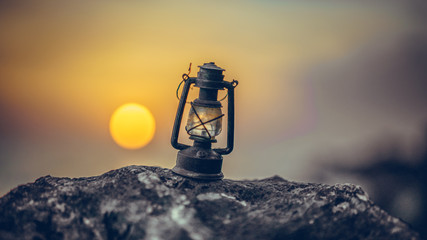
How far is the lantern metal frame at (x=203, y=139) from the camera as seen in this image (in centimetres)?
340

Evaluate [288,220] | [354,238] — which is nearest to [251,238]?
[288,220]

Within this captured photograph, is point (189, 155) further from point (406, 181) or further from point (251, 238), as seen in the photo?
point (406, 181)

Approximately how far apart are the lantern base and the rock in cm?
24

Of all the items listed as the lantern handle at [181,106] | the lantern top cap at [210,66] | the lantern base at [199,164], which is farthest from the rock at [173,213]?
the lantern top cap at [210,66]

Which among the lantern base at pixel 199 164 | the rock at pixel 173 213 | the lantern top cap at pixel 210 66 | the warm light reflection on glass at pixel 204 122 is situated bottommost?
the rock at pixel 173 213

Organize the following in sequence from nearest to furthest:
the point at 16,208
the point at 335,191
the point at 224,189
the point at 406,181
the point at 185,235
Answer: the point at 185,235 < the point at 16,208 < the point at 335,191 < the point at 224,189 < the point at 406,181

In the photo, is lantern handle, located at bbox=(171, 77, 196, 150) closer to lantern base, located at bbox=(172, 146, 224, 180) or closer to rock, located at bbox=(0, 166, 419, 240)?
lantern base, located at bbox=(172, 146, 224, 180)

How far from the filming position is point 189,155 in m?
3.46

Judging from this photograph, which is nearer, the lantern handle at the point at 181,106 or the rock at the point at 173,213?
the rock at the point at 173,213

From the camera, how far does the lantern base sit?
11.1 ft

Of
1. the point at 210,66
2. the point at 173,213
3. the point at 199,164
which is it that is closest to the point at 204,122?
the point at 199,164

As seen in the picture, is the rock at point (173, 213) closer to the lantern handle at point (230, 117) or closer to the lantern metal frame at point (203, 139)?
the lantern metal frame at point (203, 139)

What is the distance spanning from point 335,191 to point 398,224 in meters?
0.46

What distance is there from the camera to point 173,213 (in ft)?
9.13
